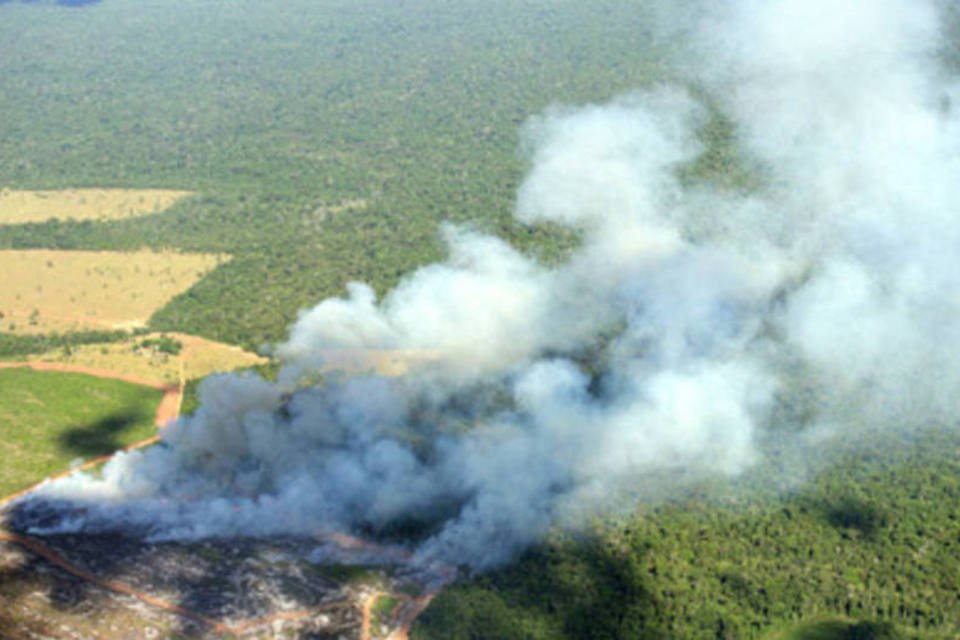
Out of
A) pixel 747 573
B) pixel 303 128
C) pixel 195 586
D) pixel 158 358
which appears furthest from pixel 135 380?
pixel 303 128

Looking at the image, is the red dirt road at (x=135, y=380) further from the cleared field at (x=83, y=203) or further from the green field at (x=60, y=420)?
the cleared field at (x=83, y=203)

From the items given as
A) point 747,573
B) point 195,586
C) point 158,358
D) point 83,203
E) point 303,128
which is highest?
point 303,128

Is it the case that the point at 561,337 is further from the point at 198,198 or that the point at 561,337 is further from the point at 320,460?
the point at 198,198

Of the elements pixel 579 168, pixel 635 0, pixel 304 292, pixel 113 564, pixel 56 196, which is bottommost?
pixel 113 564

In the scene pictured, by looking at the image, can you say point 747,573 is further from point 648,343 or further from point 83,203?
point 83,203

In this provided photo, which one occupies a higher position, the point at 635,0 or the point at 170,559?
the point at 635,0

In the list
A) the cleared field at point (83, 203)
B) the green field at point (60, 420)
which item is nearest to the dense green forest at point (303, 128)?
the cleared field at point (83, 203)

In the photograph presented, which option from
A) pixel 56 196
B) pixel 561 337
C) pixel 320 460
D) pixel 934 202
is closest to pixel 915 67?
pixel 934 202
